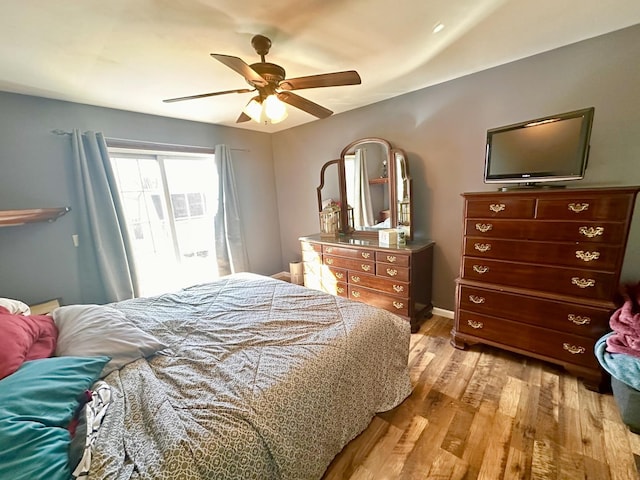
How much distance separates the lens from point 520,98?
6.88 feet

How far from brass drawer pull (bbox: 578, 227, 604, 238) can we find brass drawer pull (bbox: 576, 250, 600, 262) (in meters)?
0.11

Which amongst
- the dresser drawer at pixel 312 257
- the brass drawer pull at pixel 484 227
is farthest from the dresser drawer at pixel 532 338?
the dresser drawer at pixel 312 257

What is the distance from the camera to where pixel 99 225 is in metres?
2.46

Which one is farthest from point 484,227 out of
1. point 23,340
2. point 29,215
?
point 29,215

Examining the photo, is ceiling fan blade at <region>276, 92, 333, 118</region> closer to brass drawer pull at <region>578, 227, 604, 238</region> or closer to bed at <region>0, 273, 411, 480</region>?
bed at <region>0, 273, 411, 480</region>

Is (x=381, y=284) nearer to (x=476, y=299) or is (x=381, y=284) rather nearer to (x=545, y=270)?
(x=476, y=299)

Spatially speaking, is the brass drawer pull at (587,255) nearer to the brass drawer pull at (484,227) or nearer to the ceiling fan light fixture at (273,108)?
the brass drawer pull at (484,227)

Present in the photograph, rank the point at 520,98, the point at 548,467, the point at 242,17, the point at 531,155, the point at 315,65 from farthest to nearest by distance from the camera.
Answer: the point at 520,98, the point at 315,65, the point at 531,155, the point at 242,17, the point at 548,467

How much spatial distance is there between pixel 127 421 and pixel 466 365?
218cm

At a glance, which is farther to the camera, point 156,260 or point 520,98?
point 156,260

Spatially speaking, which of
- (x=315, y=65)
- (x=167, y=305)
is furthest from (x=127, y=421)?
(x=315, y=65)

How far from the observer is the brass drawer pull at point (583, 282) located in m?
1.66

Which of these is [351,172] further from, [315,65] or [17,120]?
[17,120]

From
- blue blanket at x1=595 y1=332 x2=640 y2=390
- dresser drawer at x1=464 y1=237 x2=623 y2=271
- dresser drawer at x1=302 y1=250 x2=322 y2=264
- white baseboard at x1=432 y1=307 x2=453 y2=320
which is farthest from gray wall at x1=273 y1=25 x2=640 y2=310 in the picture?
dresser drawer at x1=302 y1=250 x2=322 y2=264
